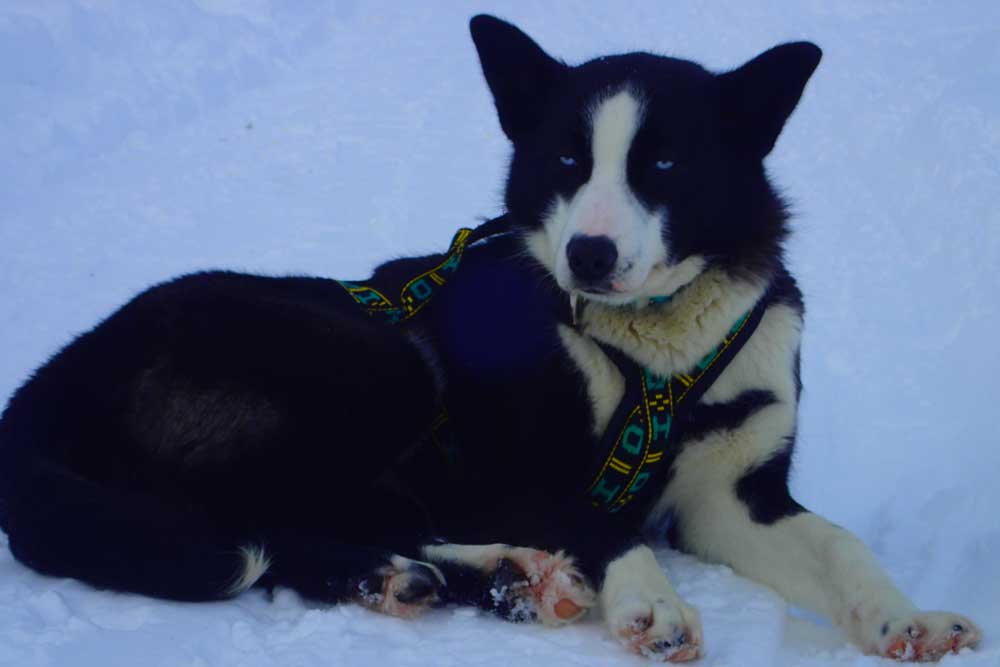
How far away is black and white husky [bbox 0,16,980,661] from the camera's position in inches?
97.9

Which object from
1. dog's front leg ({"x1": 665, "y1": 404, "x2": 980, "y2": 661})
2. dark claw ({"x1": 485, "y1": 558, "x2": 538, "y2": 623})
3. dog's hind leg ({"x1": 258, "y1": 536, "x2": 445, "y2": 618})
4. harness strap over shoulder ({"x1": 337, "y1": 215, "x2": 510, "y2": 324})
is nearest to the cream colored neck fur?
dog's front leg ({"x1": 665, "y1": 404, "x2": 980, "y2": 661})

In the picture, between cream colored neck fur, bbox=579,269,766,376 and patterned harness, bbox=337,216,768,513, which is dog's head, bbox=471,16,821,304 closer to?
cream colored neck fur, bbox=579,269,766,376

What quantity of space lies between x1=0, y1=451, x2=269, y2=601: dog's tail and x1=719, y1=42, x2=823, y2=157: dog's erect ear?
1591mm

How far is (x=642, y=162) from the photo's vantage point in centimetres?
270

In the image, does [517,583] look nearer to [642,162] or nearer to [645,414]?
[645,414]

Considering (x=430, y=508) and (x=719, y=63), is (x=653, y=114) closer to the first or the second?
(x=430, y=508)

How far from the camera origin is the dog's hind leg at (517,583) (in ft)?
8.10

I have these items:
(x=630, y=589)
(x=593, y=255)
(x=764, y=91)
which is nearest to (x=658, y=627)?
(x=630, y=589)

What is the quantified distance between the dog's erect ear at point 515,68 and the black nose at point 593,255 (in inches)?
25.6

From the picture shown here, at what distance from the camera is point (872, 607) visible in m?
2.50

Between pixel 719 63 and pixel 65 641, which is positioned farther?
pixel 719 63

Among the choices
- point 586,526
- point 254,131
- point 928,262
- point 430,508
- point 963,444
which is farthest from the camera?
point 254,131

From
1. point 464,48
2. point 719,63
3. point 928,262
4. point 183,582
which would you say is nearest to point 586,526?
point 183,582

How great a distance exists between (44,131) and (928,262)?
5163mm
